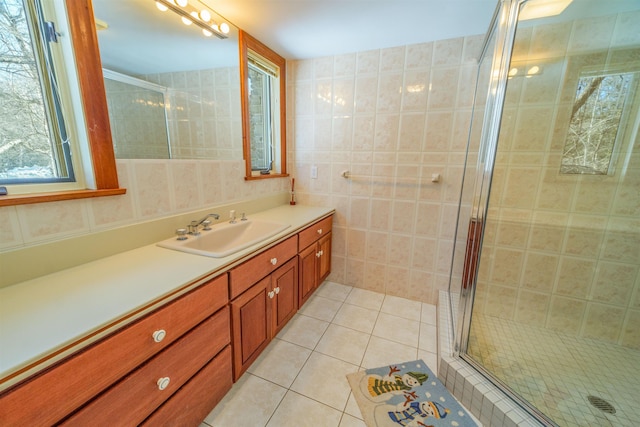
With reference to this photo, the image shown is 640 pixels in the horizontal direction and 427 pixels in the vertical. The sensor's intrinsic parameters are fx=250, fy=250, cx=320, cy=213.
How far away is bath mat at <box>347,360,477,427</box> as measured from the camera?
3.92 ft

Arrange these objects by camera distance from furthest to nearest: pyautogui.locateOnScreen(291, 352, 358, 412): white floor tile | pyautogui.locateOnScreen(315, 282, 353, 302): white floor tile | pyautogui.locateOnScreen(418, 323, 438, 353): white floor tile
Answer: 1. pyautogui.locateOnScreen(315, 282, 353, 302): white floor tile
2. pyautogui.locateOnScreen(418, 323, 438, 353): white floor tile
3. pyautogui.locateOnScreen(291, 352, 358, 412): white floor tile

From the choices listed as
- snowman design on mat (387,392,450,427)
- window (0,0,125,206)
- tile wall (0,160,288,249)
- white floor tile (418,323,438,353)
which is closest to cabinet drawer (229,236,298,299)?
tile wall (0,160,288,249)

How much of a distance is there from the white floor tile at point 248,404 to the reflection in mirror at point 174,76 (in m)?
1.32

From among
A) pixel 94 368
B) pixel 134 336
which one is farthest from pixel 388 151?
pixel 94 368

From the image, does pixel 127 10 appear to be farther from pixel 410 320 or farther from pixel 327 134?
pixel 410 320

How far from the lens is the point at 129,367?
0.78 m

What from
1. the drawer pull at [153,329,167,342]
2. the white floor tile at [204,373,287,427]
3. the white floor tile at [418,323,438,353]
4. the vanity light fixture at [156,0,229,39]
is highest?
the vanity light fixture at [156,0,229,39]

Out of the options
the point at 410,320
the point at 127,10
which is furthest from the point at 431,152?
Answer: the point at 127,10

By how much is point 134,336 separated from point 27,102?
954 millimetres

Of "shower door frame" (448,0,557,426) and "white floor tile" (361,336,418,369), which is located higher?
"shower door frame" (448,0,557,426)

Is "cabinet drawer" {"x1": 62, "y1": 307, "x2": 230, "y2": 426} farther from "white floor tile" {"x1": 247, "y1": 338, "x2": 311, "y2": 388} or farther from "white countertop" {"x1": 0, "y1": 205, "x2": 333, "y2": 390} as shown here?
"white floor tile" {"x1": 247, "y1": 338, "x2": 311, "y2": 388}

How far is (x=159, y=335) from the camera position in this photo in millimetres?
839

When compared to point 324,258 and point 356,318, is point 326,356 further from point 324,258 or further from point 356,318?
point 324,258

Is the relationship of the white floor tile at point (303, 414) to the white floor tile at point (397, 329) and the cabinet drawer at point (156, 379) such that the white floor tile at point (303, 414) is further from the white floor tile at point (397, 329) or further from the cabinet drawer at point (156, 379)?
the white floor tile at point (397, 329)
